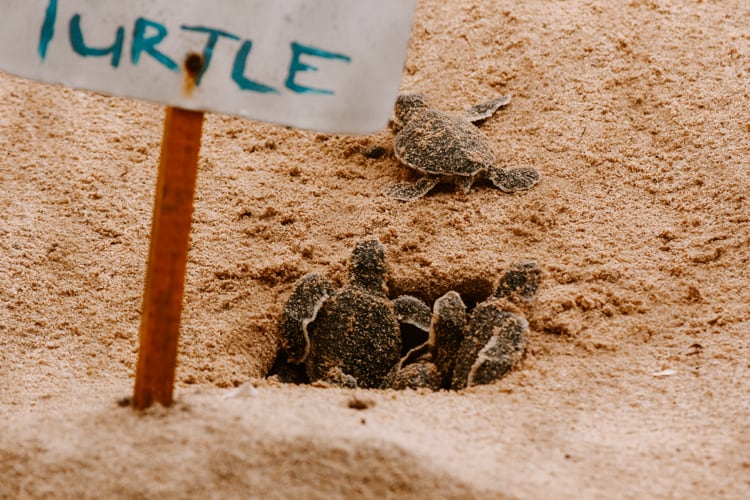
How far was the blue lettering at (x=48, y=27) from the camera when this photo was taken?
42.7 inches

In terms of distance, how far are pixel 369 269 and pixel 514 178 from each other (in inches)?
23.6

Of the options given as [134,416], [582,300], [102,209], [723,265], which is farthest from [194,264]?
[723,265]

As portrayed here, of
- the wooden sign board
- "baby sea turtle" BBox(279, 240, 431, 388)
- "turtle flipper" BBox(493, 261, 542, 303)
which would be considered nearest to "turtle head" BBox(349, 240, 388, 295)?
"baby sea turtle" BBox(279, 240, 431, 388)

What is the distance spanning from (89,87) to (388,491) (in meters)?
0.75

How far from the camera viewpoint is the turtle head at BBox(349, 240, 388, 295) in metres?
1.80

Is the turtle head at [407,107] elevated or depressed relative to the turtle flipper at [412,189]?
elevated

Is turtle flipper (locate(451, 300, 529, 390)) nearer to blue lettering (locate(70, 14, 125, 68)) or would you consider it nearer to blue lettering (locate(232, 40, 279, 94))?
blue lettering (locate(232, 40, 279, 94))

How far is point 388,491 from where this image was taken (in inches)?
39.8

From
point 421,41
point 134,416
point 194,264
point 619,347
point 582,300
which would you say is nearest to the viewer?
point 134,416

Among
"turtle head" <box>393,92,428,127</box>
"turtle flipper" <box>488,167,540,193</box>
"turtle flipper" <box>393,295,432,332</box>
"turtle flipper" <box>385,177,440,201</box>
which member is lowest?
"turtle flipper" <box>393,295,432,332</box>

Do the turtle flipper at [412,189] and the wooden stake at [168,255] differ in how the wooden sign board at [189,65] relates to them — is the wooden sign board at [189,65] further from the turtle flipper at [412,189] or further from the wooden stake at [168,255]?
the turtle flipper at [412,189]

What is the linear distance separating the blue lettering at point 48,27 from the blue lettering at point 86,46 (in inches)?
1.1

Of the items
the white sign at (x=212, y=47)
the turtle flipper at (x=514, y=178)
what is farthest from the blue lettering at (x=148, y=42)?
the turtle flipper at (x=514, y=178)

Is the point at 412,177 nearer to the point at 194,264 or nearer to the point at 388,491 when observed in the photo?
the point at 194,264
